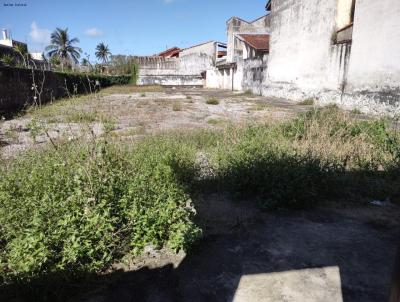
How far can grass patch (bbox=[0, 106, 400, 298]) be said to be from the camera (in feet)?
8.38

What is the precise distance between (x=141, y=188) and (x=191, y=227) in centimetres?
67

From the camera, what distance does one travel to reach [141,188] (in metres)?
3.20

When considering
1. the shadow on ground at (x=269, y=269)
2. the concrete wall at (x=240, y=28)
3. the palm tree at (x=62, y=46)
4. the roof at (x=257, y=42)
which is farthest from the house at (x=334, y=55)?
the palm tree at (x=62, y=46)

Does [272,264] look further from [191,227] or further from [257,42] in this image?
[257,42]

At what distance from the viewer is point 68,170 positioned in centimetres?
333

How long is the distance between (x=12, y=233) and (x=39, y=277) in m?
0.56

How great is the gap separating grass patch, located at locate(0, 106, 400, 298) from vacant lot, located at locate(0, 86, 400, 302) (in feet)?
0.05

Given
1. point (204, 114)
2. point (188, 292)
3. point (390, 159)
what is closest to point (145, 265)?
point (188, 292)

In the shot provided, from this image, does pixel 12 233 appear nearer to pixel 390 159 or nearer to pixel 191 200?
pixel 191 200

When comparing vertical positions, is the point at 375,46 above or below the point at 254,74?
above

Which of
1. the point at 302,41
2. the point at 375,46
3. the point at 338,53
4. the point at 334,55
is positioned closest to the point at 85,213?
the point at 375,46

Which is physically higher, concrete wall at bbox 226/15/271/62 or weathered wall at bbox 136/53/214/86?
concrete wall at bbox 226/15/271/62

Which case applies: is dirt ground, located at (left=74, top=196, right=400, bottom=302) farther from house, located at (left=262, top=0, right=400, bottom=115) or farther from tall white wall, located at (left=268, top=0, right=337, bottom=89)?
tall white wall, located at (left=268, top=0, right=337, bottom=89)

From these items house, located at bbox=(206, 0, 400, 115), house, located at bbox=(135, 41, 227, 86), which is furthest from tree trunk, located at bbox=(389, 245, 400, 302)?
house, located at bbox=(135, 41, 227, 86)
